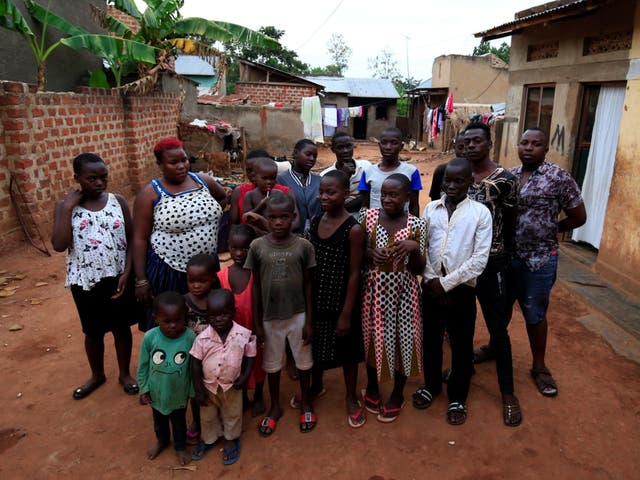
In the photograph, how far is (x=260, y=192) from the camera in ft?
9.73

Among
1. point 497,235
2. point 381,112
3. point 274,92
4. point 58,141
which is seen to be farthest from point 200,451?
point 381,112

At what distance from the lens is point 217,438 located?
259 cm

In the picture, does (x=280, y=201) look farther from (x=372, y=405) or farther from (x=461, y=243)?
(x=372, y=405)

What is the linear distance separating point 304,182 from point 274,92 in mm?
14236

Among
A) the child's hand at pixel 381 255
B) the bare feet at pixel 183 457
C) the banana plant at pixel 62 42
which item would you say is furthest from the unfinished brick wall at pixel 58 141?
the child's hand at pixel 381 255

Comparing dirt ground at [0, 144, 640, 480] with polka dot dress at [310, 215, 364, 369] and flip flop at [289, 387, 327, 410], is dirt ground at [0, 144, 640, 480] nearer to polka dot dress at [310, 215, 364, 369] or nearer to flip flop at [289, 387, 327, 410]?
flip flop at [289, 387, 327, 410]

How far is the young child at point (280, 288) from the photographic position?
2443 millimetres

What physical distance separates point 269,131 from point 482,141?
11.8 metres

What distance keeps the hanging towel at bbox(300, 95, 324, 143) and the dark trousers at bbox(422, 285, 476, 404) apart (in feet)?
38.8

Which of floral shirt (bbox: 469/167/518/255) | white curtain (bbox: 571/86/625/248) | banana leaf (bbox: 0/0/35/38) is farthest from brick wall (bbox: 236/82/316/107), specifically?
floral shirt (bbox: 469/167/518/255)

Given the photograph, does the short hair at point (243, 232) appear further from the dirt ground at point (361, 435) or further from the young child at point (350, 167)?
the dirt ground at point (361, 435)

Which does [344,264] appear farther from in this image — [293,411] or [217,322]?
[293,411]

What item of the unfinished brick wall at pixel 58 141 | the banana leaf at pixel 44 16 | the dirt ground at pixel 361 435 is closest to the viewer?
the dirt ground at pixel 361 435

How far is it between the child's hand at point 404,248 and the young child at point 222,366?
914 mm
